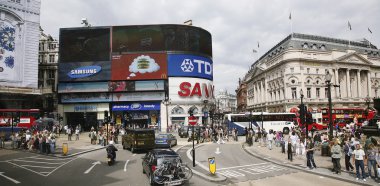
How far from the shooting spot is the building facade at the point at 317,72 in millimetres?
78812

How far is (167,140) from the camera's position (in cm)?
2923

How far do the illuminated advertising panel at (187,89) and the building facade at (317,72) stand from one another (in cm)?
2428

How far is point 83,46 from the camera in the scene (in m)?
71.1

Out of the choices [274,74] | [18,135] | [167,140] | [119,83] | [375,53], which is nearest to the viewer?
[167,140]

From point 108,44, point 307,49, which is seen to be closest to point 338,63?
point 307,49

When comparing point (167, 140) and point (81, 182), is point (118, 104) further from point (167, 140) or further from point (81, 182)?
point (81, 182)

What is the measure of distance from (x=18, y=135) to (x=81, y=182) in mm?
22168

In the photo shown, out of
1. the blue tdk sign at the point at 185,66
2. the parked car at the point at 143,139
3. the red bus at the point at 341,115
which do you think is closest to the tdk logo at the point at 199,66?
the blue tdk sign at the point at 185,66

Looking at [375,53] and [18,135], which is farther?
[375,53]

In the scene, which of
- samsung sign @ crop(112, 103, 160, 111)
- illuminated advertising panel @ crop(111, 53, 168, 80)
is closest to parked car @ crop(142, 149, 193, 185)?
samsung sign @ crop(112, 103, 160, 111)

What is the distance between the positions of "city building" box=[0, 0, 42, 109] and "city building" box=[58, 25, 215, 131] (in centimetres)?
1394

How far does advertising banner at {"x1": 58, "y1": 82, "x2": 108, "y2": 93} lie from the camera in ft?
232

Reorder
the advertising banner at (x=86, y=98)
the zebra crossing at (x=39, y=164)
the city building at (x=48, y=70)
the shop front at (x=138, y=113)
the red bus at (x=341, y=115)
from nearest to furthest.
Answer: the zebra crossing at (x=39, y=164)
the red bus at (x=341, y=115)
the advertising banner at (x=86, y=98)
the shop front at (x=138, y=113)
the city building at (x=48, y=70)

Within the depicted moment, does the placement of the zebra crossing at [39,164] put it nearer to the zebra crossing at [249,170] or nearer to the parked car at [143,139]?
the parked car at [143,139]
